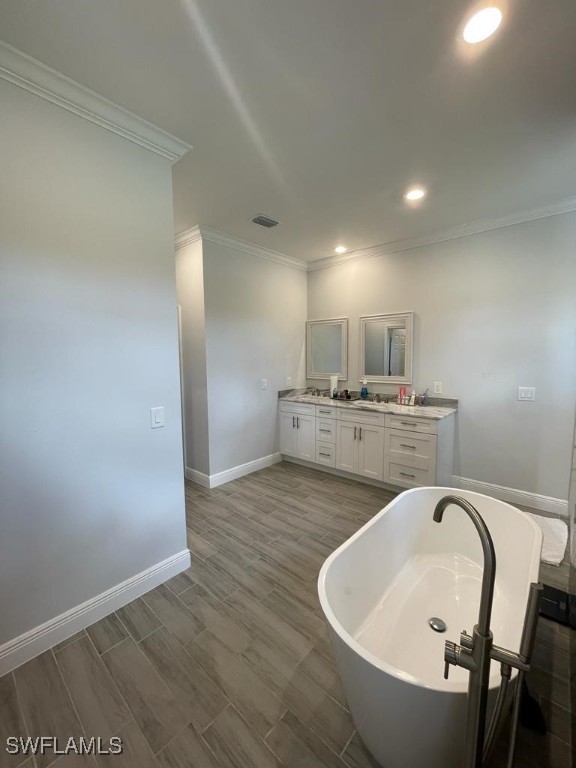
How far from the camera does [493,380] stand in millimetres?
3119

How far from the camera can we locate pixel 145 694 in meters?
1.38

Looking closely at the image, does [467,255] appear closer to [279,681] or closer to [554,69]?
[554,69]

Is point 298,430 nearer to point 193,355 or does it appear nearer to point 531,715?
point 193,355

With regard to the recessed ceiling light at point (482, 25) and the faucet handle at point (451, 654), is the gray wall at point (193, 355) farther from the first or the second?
the faucet handle at point (451, 654)

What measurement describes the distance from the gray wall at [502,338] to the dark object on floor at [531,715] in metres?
2.14

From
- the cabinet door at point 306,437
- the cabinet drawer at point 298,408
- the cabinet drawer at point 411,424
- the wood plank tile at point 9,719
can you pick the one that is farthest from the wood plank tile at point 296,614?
the cabinet drawer at point 298,408

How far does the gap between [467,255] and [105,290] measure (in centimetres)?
332

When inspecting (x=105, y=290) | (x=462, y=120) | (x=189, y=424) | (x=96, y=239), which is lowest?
(x=189, y=424)

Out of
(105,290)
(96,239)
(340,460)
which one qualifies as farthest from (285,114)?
(340,460)

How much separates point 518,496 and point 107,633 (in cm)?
349

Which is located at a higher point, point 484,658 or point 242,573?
point 484,658

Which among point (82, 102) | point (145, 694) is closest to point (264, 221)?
point (82, 102)

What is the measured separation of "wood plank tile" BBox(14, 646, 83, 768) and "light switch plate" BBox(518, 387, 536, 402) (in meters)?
3.73

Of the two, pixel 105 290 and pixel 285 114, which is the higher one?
pixel 285 114
